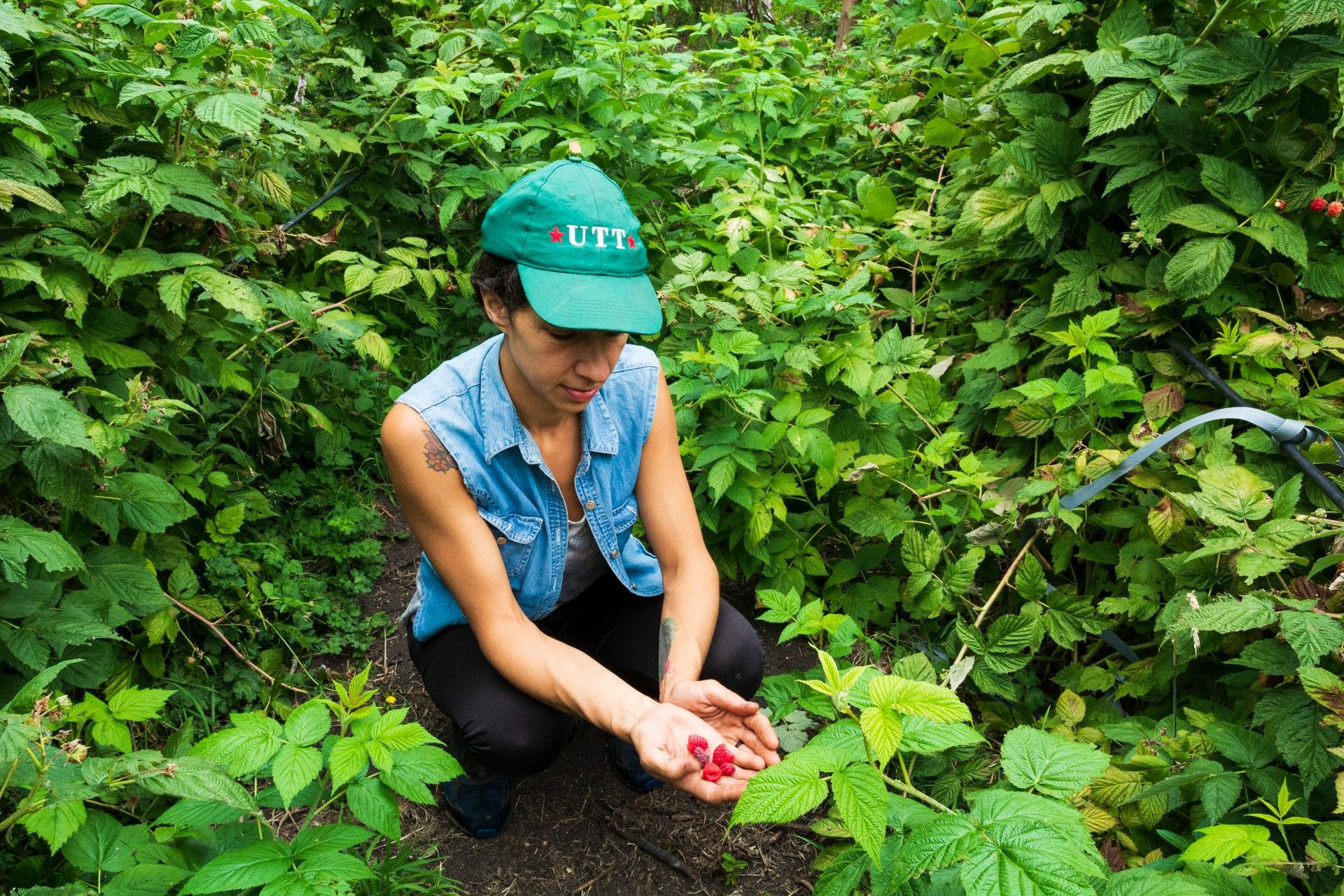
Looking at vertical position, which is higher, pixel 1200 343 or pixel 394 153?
pixel 394 153

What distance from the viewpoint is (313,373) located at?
3.25 metres

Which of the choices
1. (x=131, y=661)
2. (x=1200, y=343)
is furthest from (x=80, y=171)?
(x=1200, y=343)

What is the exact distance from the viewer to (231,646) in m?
2.61

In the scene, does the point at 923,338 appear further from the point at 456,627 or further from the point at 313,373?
the point at 313,373

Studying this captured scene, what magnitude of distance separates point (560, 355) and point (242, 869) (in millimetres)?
1155

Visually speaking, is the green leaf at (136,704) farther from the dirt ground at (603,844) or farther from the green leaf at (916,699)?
the green leaf at (916,699)

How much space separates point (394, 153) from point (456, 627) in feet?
7.28

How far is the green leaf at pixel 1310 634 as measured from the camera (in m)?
1.91

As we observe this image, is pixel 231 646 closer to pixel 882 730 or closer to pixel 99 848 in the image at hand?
pixel 99 848

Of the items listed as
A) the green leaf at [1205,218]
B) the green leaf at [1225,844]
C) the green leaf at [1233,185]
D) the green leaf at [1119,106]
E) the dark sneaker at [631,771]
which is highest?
the green leaf at [1119,106]

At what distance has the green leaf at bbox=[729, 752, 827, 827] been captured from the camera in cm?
132

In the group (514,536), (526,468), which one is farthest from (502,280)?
(514,536)


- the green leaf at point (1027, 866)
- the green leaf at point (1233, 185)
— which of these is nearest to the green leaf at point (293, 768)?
the green leaf at point (1027, 866)

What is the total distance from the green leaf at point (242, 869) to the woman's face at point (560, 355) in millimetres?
1059
